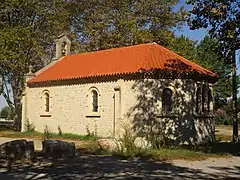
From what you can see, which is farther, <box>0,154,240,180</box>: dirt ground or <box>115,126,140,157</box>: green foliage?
<box>115,126,140,157</box>: green foliage

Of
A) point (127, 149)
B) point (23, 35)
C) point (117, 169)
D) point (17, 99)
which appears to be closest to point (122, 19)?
point (23, 35)

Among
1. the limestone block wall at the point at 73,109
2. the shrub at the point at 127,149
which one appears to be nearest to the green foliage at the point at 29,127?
the limestone block wall at the point at 73,109

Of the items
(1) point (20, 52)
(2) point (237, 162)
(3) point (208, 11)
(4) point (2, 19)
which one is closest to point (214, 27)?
(3) point (208, 11)

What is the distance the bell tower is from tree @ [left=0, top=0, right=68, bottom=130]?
5.27ft

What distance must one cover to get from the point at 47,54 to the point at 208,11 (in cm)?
2679

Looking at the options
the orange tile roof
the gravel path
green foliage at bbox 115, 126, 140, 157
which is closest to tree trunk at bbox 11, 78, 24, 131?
the orange tile roof

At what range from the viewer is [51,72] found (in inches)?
1251

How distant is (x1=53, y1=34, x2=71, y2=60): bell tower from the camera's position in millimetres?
35156

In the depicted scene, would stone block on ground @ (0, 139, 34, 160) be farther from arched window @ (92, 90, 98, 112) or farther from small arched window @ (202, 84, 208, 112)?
small arched window @ (202, 84, 208, 112)

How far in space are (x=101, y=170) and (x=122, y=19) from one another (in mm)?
26151

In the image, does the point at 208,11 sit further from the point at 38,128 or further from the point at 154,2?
the point at 154,2

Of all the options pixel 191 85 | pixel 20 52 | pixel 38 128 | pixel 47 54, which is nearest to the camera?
pixel 191 85

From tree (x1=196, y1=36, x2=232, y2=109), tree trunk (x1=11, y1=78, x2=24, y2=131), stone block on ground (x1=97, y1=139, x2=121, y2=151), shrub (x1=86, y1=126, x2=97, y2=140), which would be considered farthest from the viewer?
tree (x1=196, y1=36, x2=232, y2=109)

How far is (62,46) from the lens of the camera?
3559 centimetres
